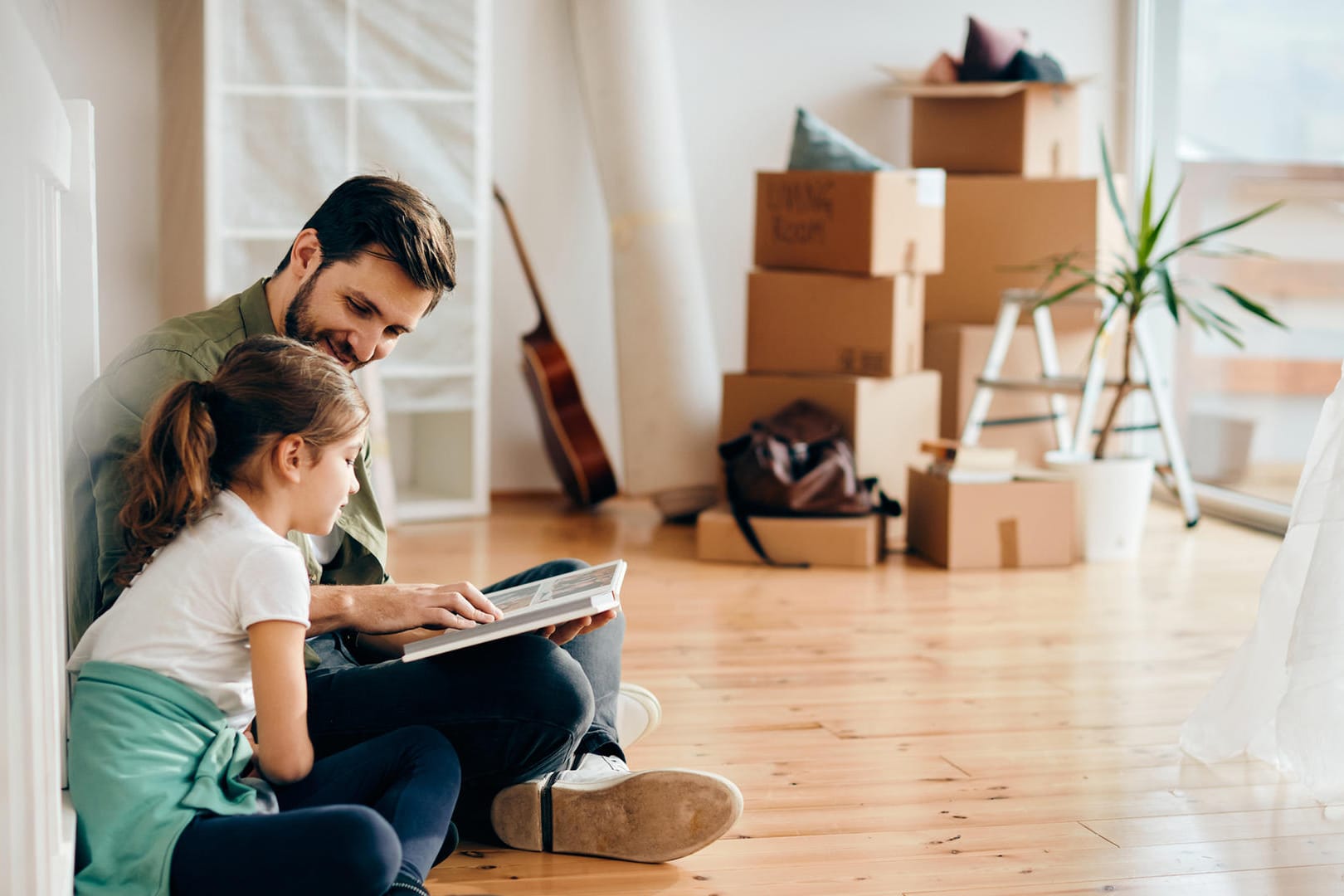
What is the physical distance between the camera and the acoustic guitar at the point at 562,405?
407cm

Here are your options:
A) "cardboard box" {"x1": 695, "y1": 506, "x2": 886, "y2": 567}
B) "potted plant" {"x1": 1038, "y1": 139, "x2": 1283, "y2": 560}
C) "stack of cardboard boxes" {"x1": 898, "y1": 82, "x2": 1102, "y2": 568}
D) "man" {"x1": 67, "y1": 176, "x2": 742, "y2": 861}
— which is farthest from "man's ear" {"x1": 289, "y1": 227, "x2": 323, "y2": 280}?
"stack of cardboard boxes" {"x1": 898, "y1": 82, "x2": 1102, "y2": 568}

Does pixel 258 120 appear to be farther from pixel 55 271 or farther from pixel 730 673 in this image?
pixel 55 271

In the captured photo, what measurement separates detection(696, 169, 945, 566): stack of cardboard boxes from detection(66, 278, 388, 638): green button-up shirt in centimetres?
200

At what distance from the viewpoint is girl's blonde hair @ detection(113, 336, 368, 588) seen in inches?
49.8

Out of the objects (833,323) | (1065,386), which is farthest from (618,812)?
(1065,386)

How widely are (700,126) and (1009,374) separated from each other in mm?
1269

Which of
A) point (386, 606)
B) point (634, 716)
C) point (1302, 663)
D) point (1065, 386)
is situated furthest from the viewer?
point (1065, 386)

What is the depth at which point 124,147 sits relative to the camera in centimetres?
389

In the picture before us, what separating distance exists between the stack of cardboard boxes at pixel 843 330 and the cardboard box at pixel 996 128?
1.29 ft

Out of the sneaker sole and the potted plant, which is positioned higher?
the potted plant

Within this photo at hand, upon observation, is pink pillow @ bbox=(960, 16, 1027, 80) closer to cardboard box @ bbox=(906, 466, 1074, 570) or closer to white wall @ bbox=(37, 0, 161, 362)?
cardboard box @ bbox=(906, 466, 1074, 570)

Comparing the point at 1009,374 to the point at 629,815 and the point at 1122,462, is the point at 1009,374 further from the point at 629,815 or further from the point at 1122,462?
the point at 629,815

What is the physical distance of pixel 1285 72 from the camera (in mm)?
4125

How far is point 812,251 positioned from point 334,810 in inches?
105
